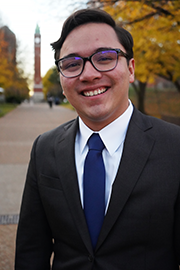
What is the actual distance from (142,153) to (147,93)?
1726 centimetres

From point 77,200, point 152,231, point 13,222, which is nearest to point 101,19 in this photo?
point 77,200

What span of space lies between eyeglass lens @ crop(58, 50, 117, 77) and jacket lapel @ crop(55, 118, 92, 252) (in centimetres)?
41

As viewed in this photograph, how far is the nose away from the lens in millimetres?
1523

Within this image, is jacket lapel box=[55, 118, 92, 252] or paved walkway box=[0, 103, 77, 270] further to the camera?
paved walkway box=[0, 103, 77, 270]

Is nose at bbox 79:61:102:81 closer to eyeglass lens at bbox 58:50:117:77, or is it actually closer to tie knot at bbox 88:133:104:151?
eyeglass lens at bbox 58:50:117:77

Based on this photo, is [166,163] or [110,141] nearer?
[166,163]

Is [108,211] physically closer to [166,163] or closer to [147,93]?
[166,163]

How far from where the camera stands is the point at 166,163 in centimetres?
148

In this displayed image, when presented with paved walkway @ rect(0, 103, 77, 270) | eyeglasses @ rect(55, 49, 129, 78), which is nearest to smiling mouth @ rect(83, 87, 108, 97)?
eyeglasses @ rect(55, 49, 129, 78)

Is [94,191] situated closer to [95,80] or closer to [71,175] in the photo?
[71,175]

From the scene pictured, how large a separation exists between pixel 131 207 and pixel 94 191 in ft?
0.76

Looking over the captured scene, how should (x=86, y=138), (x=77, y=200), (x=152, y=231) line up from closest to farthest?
(x=152, y=231)
(x=77, y=200)
(x=86, y=138)

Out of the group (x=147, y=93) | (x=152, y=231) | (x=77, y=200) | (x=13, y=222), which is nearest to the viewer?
(x=152, y=231)

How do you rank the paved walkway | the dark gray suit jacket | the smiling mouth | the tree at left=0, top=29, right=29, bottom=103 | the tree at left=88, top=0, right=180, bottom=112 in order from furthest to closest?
1. the tree at left=0, top=29, right=29, bottom=103
2. the tree at left=88, top=0, right=180, bottom=112
3. the paved walkway
4. the smiling mouth
5. the dark gray suit jacket
